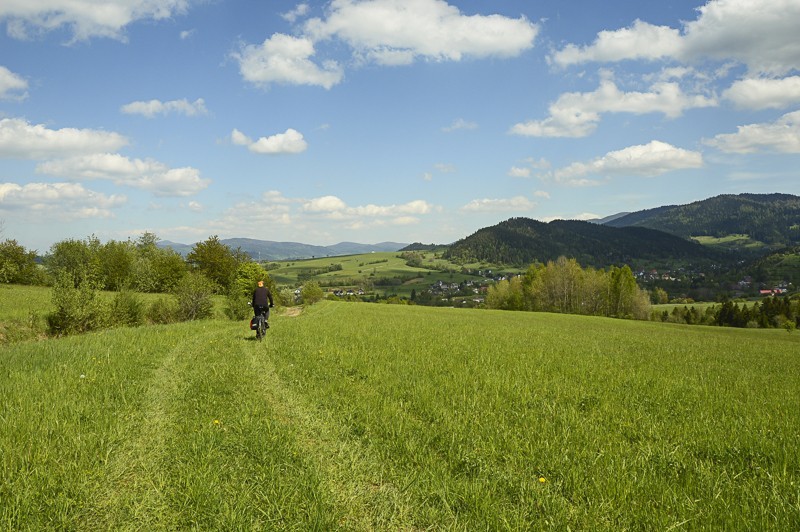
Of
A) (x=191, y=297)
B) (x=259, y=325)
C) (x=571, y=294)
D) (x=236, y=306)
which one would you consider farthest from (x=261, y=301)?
(x=571, y=294)

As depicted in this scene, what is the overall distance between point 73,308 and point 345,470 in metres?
28.9

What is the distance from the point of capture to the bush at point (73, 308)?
26688mm

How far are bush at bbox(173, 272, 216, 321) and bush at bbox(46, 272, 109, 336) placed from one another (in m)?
9.59

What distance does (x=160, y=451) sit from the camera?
7.12 m

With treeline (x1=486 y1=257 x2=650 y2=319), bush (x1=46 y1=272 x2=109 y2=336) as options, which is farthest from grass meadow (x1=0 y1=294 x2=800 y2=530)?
treeline (x1=486 y1=257 x2=650 y2=319)

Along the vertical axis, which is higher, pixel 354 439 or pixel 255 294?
pixel 255 294

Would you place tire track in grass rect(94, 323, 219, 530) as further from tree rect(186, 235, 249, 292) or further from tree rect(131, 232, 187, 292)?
tree rect(186, 235, 249, 292)

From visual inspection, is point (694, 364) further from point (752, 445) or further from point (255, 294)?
point (255, 294)

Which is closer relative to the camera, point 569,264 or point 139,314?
point 139,314

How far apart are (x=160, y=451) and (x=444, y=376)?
7.17 metres

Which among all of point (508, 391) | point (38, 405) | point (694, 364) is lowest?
point (694, 364)

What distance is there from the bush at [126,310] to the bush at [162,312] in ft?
12.0

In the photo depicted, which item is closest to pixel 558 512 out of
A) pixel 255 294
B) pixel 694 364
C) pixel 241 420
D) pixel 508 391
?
pixel 508 391

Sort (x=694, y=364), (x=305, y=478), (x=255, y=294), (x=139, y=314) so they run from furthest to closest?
(x=139, y=314)
(x=255, y=294)
(x=694, y=364)
(x=305, y=478)
